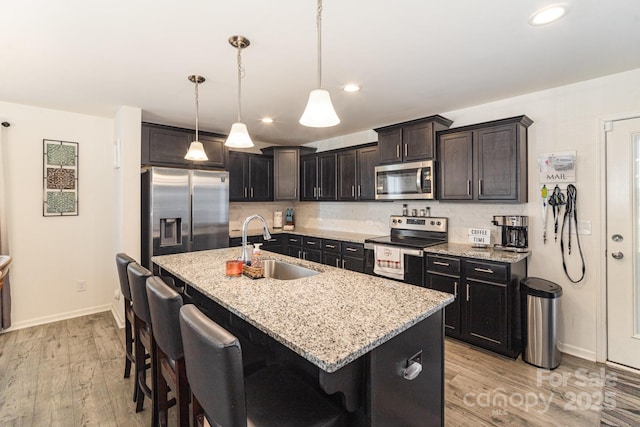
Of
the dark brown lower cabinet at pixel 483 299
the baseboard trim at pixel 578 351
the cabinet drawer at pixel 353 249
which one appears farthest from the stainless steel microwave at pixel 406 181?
the baseboard trim at pixel 578 351

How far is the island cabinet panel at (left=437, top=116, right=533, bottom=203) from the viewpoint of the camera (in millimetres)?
2891

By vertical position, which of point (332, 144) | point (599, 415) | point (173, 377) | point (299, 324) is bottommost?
point (599, 415)

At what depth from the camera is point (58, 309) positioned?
12.1ft

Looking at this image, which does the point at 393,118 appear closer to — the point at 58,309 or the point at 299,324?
the point at 299,324

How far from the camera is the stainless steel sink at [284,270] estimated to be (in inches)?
88.1

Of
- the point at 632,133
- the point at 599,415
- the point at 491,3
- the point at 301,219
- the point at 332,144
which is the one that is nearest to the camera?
the point at 491,3

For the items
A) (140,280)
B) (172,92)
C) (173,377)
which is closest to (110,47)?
(172,92)

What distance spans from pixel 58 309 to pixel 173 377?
3.22 m

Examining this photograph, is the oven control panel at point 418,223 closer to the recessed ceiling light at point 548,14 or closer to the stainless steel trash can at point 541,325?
the stainless steel trash can at point 541,325

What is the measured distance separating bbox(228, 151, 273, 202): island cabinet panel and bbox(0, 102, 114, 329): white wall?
1.57 metres

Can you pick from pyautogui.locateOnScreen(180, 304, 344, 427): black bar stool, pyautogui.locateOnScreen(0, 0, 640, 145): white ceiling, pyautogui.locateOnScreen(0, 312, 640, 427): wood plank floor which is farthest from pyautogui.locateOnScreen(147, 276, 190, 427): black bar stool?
pyautogui.locateOnScreen(0, 0, 640, 145): white ceiling

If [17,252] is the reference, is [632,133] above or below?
above

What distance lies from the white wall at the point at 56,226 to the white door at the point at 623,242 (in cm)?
Result: 539

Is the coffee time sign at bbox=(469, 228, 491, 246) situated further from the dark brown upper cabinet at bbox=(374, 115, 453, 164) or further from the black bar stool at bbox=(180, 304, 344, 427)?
the black bar stool at bbox=(180, 304, 344, 427)
